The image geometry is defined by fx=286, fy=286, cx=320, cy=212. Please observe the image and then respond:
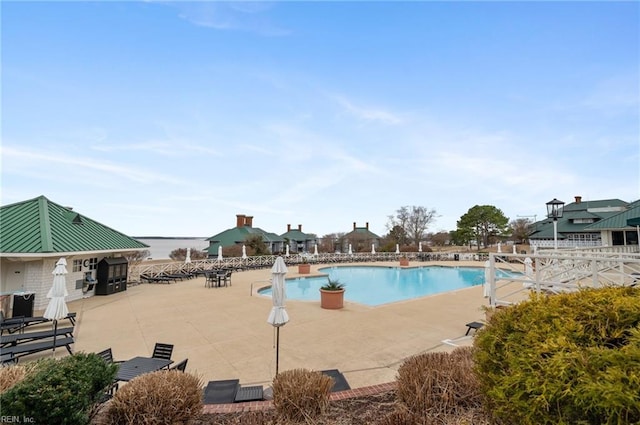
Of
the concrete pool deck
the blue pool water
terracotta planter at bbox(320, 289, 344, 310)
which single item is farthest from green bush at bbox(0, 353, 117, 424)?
the blue pool water

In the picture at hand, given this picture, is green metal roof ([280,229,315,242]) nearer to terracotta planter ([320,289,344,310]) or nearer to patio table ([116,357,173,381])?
terracotta planter ([320,289,344,310])

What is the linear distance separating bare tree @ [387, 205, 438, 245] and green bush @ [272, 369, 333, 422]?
150ft

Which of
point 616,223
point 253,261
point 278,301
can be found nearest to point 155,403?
point 278,301

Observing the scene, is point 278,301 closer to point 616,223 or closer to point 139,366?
point 139,366

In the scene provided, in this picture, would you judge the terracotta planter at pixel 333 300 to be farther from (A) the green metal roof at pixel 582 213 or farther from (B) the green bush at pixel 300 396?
(A) the green metal roof at pixel 582 213

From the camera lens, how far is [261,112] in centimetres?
1461

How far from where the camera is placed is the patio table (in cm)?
436

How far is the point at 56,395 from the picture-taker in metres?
2.50

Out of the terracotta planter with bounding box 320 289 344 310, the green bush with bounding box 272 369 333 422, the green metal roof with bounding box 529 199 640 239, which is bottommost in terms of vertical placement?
the terracotta planter with bounding box 320 289 344 310

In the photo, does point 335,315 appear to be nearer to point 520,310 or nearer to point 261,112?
point 520,310

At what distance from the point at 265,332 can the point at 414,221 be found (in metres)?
43.9

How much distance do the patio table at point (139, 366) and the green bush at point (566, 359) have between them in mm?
4662

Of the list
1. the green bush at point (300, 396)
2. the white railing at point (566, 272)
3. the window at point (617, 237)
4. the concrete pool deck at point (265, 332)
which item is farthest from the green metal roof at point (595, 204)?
the green bush at point (300, 396)

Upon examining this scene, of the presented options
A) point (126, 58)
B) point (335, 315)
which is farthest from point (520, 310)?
point (126, 58)
